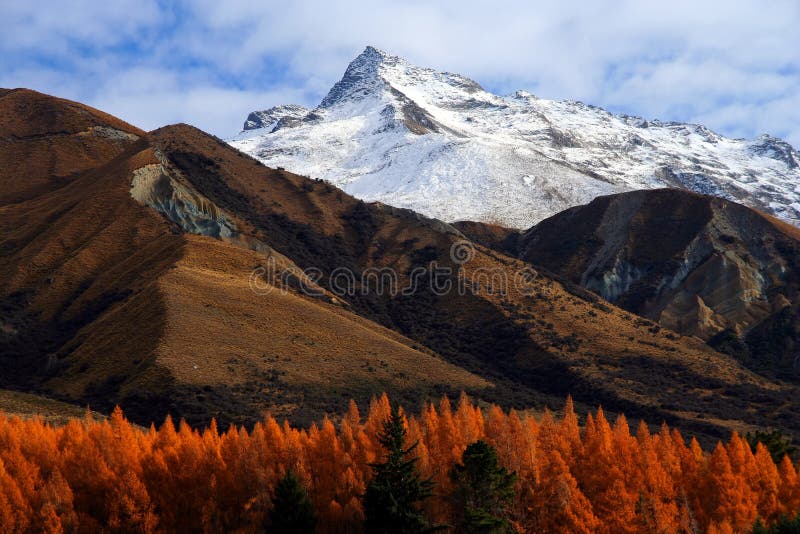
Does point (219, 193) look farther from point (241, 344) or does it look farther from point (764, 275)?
point (764, 275)

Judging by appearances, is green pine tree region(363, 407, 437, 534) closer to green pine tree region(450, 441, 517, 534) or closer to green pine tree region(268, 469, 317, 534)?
green pine tree region(450, 441, 517, 534)

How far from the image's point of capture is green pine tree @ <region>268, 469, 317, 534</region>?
49438 mm

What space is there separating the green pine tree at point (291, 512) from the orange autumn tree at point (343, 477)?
22.8 ft

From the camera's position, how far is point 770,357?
493 feet

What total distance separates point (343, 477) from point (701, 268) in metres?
135

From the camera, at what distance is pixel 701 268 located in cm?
17562

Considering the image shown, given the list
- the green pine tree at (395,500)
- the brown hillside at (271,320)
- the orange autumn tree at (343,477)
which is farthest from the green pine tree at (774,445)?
the green pine tree at (395,500)

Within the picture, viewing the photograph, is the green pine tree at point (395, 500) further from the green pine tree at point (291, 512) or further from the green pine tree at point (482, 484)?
the green pine tree at point (291, 512)

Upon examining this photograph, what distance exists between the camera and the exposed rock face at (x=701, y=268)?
163m

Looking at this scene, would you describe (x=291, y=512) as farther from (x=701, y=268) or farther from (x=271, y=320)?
(x=701, y=268)

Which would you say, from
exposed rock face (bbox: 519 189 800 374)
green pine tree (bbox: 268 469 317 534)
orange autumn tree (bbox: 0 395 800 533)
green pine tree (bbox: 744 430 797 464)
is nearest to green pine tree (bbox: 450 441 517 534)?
orange autumn tree (bbox: 0 395 800 533)

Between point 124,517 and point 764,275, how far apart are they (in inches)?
6142

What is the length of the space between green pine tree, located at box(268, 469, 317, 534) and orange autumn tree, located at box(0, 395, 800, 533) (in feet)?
22.8

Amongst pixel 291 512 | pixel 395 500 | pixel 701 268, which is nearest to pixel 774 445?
pixel 395 500
